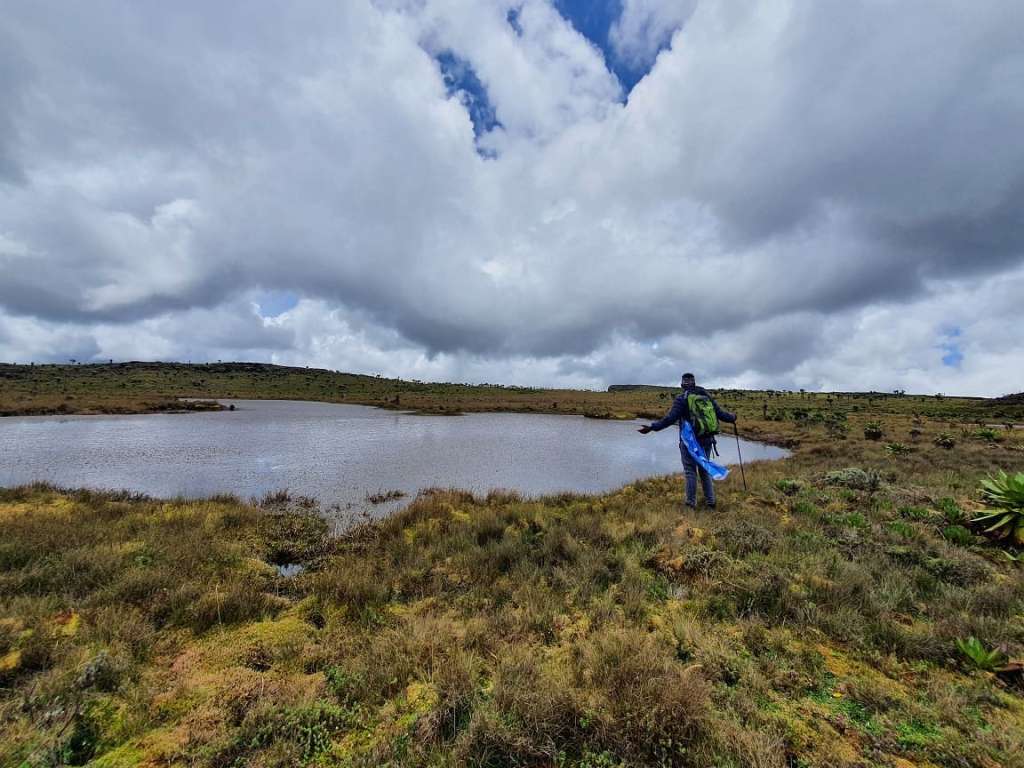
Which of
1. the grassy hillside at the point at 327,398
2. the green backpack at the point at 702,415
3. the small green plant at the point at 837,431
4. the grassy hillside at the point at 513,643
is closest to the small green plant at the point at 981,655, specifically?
the grassy hillside at the point at 513,643

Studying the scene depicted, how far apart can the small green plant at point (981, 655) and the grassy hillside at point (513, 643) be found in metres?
0.11

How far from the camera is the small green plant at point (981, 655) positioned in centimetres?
443

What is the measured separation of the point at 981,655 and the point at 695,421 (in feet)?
22.4

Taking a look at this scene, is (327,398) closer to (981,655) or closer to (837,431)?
(837,431)

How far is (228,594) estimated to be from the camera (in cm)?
615

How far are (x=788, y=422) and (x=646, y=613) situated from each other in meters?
46.4

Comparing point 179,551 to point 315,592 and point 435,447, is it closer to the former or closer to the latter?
point 315,592

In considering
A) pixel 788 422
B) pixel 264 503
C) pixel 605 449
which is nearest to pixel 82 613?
pixel 264 503

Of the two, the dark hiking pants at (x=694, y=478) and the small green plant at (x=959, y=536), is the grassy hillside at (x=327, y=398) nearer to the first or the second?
the dark hiking pants at (x=694, y=478)

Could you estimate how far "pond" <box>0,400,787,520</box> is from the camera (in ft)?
48.6

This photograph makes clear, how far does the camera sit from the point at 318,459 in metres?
19.6

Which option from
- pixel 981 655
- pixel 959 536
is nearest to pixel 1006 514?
pixel 959 536

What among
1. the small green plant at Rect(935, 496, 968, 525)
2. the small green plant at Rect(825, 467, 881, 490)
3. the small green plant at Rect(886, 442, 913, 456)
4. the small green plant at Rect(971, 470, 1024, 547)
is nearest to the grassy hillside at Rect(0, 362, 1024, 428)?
the small green plant at Rect(886, 442, 913, 456)

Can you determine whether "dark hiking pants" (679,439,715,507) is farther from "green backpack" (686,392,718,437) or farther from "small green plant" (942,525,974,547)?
"small green plant" (942,525,974,547)
